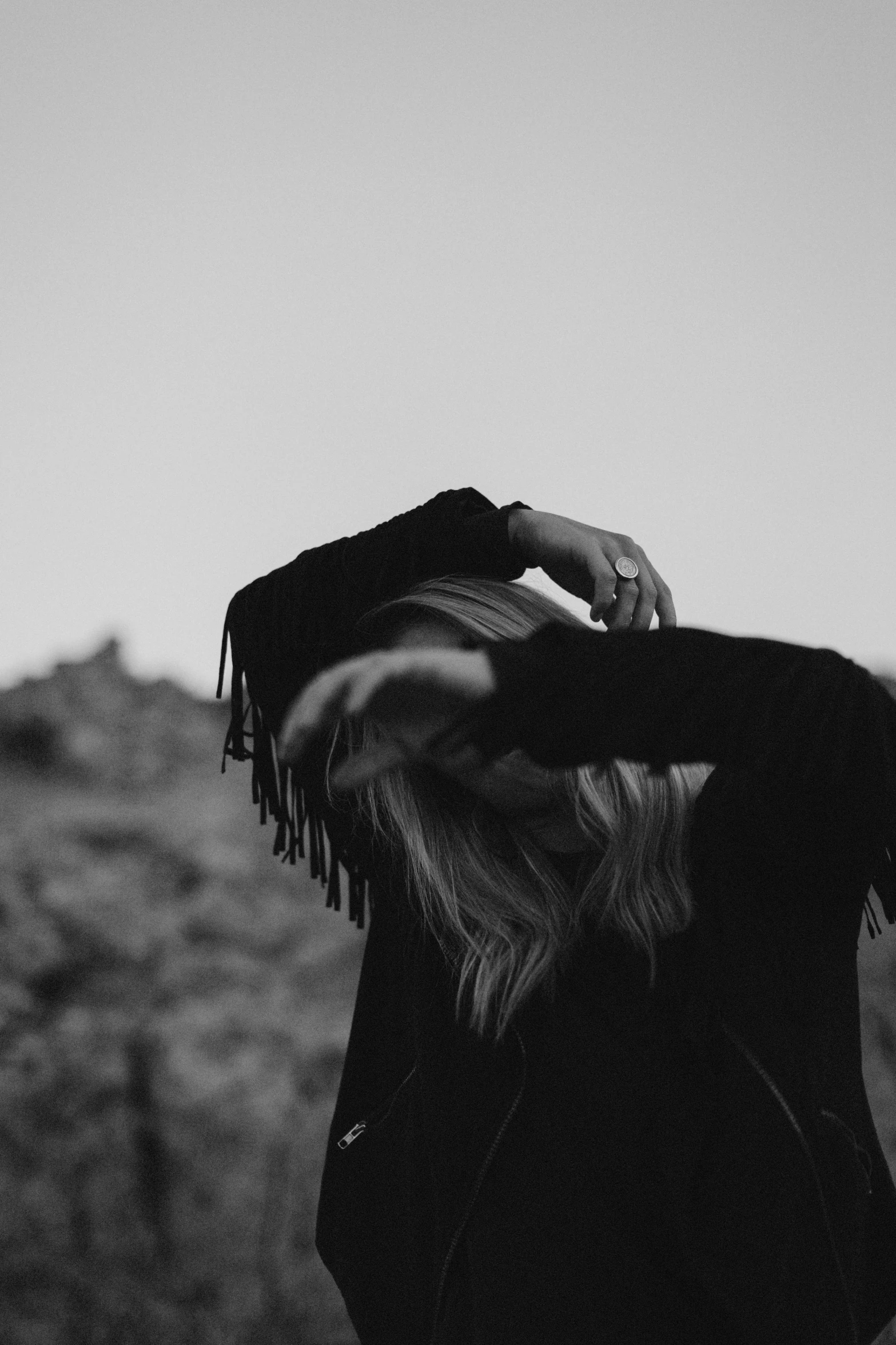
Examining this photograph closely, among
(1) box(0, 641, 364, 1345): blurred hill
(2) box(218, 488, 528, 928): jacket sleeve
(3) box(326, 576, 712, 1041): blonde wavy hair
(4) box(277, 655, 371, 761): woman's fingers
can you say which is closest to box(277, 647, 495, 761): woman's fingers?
(4) box(277, 655, 371, 761): woman's fingers

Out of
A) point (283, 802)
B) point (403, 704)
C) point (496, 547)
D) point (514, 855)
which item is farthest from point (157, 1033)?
point (403, 704)

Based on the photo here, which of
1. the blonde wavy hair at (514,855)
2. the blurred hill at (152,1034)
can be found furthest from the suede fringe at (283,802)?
the blurred hill at (152,1034)

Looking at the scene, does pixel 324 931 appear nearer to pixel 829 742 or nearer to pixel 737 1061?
pixel 737 1061

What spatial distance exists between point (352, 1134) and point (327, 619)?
701mm

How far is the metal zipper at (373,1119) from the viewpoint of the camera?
1.34 metres

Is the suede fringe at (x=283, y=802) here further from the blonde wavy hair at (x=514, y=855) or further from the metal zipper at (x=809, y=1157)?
the metal zipper at (x=809, y=1157)

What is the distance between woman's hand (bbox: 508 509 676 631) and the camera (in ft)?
4.27

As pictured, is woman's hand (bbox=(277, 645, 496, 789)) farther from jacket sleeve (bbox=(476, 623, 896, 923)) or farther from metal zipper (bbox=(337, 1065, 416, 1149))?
metal zipper (bbox=(337, 1065, 416, 1149))

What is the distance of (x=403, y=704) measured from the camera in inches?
31.1

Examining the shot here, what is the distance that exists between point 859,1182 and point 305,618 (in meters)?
0.98

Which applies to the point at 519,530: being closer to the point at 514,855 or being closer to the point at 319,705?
the point at 514,855

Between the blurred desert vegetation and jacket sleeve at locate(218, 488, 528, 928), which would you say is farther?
the blurred desert vegetation

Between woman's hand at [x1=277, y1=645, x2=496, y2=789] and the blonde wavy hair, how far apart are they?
15.1 inches

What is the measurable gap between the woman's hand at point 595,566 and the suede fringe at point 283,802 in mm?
460
